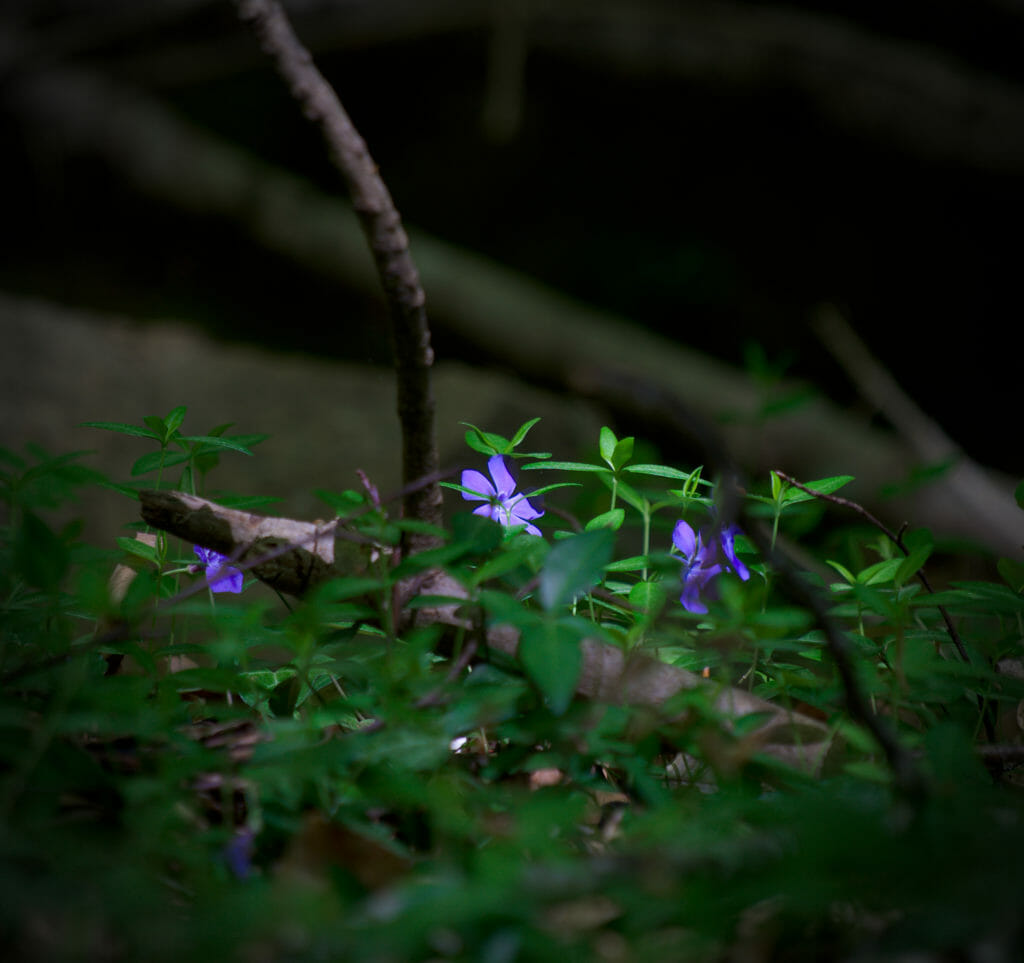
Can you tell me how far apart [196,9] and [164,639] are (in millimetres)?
3043

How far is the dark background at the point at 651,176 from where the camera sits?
3.14m

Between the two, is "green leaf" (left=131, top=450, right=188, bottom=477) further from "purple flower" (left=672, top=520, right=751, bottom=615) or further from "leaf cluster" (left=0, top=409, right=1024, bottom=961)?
"purple flower" (left=672, top=520, right=751, bottom=615)

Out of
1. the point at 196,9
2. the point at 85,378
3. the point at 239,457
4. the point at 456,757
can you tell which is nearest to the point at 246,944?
the point at 456,757

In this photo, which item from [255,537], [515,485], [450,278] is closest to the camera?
[255,537]

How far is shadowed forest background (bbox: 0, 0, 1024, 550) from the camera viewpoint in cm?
314

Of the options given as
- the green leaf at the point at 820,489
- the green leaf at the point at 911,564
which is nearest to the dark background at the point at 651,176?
the green leaf at the point at 820,489

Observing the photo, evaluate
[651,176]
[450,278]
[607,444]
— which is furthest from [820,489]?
[651,176]

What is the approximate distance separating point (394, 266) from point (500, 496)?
25cm

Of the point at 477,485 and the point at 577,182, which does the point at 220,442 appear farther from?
the point at 577,182

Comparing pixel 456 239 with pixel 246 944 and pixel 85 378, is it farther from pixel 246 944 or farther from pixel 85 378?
pixel 246 944

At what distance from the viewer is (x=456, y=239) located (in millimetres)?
3643

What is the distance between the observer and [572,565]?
556 mm

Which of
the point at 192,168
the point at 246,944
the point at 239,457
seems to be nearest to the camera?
the point at 246,944

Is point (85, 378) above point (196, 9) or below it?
below
